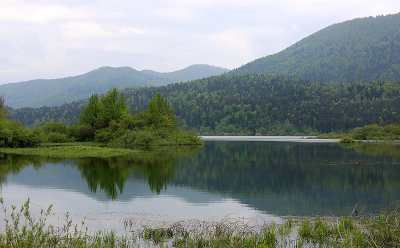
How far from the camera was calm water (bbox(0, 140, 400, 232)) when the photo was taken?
721 inches

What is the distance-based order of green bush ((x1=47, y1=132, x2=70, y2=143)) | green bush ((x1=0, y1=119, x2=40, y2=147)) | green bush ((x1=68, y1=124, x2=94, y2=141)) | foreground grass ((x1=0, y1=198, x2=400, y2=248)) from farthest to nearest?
green bush ((x1=68, y1=124, x2=94, y2=141))
green bush ((x1=47, y1=132, x2=70, y2=143))
green bush ((x1=0, y1=119, x2=40, y2=147))
foreground grass ((x1=0, y1=198, x2=400, y2=248))

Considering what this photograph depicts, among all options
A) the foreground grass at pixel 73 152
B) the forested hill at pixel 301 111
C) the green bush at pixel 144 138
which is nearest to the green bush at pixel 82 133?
the green bush at pixel 144 138

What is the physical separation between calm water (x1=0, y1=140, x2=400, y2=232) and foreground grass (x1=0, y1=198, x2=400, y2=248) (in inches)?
87.3

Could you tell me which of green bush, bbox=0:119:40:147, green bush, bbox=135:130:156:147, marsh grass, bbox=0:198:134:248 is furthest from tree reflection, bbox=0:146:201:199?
green bush, bbox=135:130:156:147

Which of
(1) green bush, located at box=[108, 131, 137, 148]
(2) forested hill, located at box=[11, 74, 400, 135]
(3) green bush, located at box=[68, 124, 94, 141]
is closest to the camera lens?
(1) green bush, located at box=[108, 131, 137, 148]

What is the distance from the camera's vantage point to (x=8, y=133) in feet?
189

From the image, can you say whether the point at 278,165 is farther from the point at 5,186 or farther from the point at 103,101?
the point at 103,101

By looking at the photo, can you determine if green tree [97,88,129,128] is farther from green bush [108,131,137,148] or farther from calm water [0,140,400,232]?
calm water [0,140,400,232]

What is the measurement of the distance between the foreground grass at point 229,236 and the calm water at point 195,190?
87.3 inches

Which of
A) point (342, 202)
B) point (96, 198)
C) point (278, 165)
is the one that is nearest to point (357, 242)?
point (342, 202)

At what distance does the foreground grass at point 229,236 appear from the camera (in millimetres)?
11539

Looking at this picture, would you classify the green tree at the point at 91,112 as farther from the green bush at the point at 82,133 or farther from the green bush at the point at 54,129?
the green bush at the point at 54,129

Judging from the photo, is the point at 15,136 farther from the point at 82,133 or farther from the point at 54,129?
the point at 54,129

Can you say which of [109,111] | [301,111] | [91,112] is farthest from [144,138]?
[301,111]
